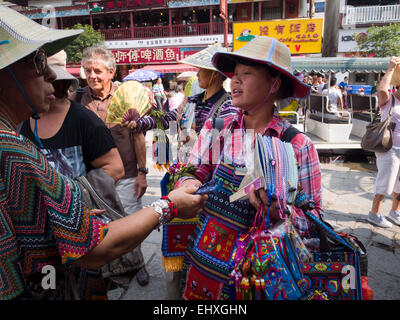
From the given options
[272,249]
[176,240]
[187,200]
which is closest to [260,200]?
[272,249]

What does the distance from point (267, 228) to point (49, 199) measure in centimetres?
90

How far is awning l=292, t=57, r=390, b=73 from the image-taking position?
834cm

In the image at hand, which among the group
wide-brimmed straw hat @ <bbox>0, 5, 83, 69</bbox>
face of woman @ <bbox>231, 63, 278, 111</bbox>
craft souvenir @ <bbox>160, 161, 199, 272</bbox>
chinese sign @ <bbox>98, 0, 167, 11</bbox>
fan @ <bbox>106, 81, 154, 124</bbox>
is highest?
chinese sign @ <bbox>98, 0, 167, 11</bbox>

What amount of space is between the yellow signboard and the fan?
1501 centimetres

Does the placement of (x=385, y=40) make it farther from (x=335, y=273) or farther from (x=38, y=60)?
(x=38, y=60)

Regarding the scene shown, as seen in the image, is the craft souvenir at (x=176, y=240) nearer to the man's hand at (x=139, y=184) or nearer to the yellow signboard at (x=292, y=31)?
the man's hand at (x=139, y=184)

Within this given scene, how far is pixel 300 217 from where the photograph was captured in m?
1.42

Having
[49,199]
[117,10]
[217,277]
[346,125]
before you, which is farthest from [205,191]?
[117,10]

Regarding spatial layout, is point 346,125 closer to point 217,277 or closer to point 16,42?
point 217,277

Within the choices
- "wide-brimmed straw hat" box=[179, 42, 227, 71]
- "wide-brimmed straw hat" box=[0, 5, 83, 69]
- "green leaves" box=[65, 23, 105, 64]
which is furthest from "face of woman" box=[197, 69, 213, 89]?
"green leaves" box=[65, 23, 105, 64]

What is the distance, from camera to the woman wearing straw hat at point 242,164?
154 centimetres

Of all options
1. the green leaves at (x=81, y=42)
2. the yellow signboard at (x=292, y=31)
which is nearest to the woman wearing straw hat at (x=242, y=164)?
the yellow signboard at (x=292, y=31)

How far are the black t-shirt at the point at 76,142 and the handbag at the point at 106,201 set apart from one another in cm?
20

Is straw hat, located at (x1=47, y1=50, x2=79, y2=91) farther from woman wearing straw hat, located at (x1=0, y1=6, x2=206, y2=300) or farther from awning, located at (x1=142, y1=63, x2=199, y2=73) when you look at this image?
awning, located at (x1=142, y1=63, x2=199, y2=73)
